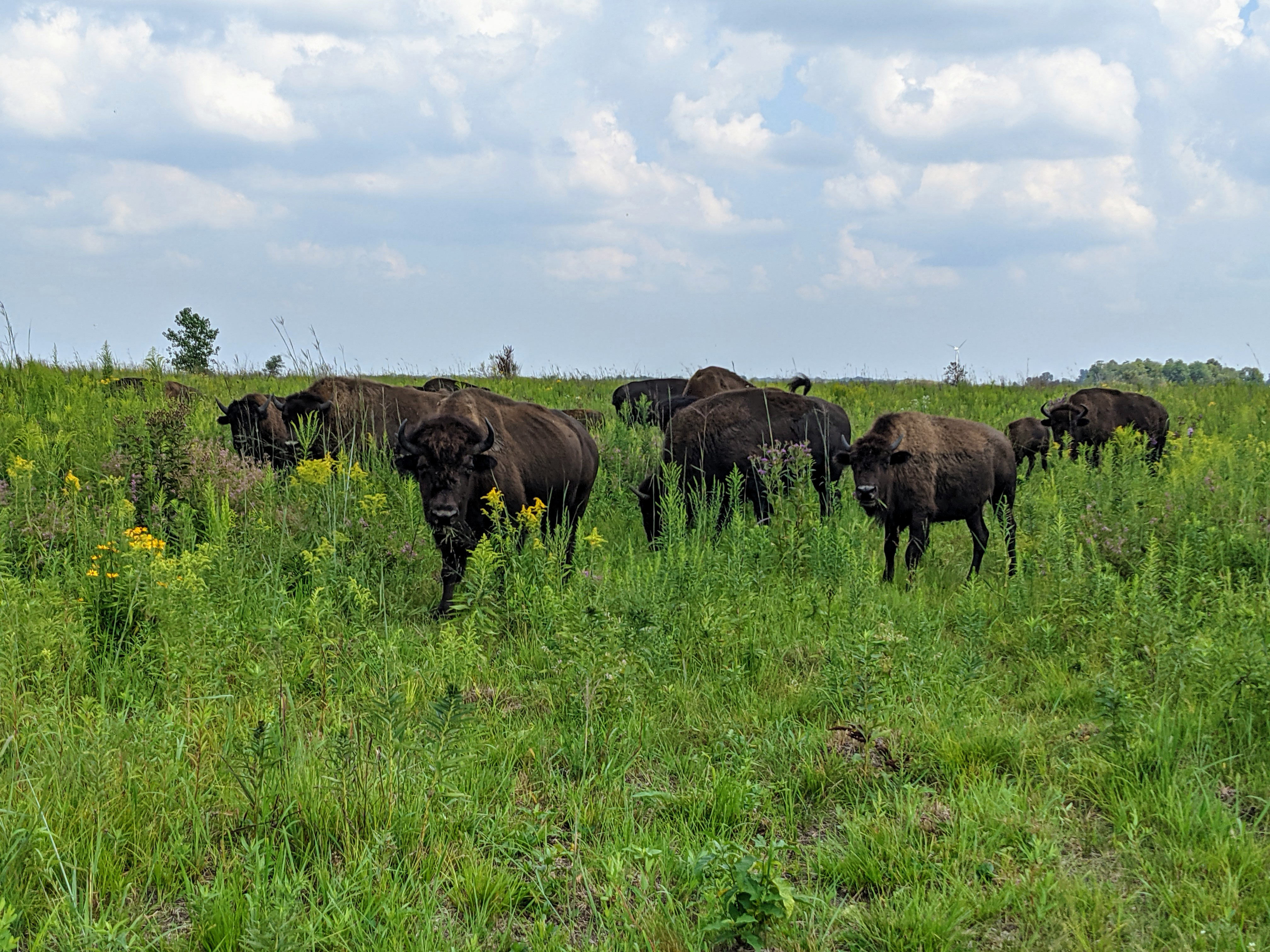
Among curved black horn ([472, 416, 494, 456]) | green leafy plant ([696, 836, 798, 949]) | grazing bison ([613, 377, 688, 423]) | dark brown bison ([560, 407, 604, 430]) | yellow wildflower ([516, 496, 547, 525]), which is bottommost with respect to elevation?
green leafy plant ([696, 836, 798, 949])

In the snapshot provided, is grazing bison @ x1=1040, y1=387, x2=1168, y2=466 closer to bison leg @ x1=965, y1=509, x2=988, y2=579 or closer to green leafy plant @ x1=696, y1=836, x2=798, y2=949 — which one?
bison leg @ x1=965, y1=509, x2=988, y2=579

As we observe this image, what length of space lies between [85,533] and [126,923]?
4.86 meters

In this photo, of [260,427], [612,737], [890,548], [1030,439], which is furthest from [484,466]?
[1030,439]

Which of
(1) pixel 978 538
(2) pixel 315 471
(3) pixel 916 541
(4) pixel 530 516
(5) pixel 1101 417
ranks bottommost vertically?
(1) pixel 978 538

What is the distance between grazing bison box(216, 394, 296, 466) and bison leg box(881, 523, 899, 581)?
785 cm

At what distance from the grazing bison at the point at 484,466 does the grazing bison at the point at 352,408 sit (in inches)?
99.4

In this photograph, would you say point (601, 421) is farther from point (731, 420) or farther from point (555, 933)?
point (555, 933)

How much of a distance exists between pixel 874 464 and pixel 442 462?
14.8 ft

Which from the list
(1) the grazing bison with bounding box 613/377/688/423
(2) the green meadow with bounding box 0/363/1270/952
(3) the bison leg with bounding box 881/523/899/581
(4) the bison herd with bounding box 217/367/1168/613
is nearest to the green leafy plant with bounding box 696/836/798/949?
(2) the green meadow with bounding box 0/363/1270/952

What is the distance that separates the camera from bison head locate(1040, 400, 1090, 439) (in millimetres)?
16984

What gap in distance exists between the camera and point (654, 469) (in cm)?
1130

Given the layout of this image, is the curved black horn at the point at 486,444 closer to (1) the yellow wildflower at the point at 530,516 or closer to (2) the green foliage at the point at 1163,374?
(1) the yellow wildflower at the point at 530,516

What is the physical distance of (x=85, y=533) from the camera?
23.9ft

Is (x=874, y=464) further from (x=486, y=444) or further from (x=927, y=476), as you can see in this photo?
(x=486, y=444)
